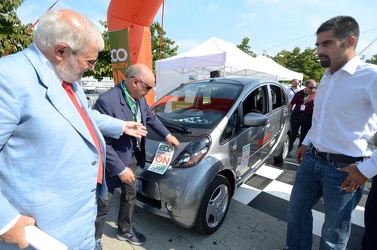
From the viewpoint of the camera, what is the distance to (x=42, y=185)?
875mm

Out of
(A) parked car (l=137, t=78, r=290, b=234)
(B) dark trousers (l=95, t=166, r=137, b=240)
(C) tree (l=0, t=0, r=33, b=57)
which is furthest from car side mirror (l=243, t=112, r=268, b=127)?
(C) tree (l=0, t=0, r=33, b=57)

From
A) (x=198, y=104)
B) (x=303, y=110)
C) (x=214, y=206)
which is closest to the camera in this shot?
(x=214, y=206)

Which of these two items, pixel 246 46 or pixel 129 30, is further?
pixel 246 46

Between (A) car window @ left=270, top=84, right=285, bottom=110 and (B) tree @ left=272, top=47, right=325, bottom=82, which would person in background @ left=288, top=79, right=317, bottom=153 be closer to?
(A) car window @ left=270, top=84, right=285, bottom=110

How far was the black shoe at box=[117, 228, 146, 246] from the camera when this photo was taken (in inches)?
76.9

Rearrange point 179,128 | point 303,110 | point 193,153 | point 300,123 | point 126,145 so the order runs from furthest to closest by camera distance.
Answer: point 300,123, point 303,110, point 179,128, point 193,153, point 126,145

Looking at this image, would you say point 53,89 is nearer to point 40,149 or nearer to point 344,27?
point 40,149

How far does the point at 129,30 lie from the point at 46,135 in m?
3.01

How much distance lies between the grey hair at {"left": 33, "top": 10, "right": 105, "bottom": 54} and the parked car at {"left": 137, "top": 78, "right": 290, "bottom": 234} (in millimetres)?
1244

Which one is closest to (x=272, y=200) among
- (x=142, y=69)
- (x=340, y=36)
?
(x=340, y=36)

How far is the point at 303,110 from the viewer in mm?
4195

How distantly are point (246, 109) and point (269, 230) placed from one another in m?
1.31

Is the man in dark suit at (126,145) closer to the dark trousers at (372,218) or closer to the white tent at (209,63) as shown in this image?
the dark trousers at (372,218)

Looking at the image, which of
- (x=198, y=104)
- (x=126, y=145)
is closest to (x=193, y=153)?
(x=126, y=145)
